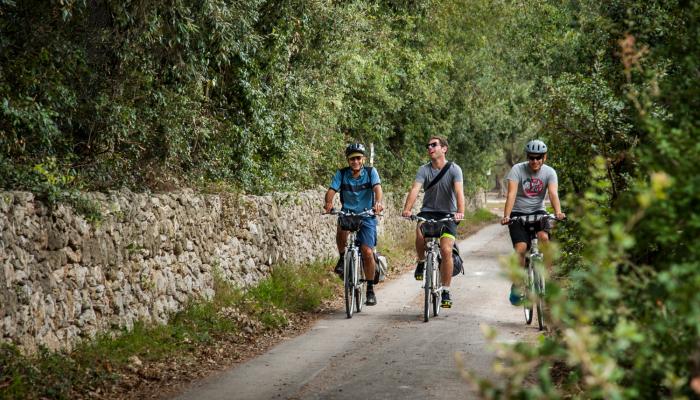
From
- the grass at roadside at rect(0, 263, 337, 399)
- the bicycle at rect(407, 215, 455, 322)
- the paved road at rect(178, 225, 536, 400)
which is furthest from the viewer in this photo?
the bicycle at rect(407, 215, 455, 322)

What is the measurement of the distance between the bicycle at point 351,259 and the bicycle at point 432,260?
868mm

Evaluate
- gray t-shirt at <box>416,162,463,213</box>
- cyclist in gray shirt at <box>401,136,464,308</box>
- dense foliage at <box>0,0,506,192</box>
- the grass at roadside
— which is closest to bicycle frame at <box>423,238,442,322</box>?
cyclist in gray shirt at <box>401,136,464,308</box>

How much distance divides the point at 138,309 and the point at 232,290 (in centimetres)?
264

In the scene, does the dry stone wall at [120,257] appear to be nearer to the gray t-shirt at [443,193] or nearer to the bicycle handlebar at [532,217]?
the gray t-shirt at [443,193]

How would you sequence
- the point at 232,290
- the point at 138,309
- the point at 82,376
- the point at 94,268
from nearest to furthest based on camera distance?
the point at 82,376 → the point at 94,268 → the point at 138,309 → the point at 232,290

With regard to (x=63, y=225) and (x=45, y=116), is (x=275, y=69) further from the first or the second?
(x=63, y=225)

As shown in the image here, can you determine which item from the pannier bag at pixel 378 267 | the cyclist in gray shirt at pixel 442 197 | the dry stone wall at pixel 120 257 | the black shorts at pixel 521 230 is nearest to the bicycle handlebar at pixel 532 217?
the black shorts at pixel 521 230

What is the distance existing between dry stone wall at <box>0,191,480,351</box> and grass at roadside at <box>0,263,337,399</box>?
0.61 feet

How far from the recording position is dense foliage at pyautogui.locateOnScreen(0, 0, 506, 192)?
32.9 feet

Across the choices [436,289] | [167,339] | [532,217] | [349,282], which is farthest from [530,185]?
[167,339]

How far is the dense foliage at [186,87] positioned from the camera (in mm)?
A: 10039

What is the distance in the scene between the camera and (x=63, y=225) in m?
8.54

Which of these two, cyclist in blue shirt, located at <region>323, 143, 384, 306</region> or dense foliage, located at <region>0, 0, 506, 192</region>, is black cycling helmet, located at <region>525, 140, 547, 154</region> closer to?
cyclist in blue shirt, located at <region>323, 143, 384, 306</region>

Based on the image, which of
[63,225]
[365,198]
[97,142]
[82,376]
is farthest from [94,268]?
[365,198]
